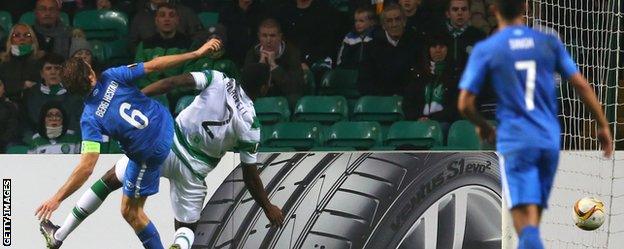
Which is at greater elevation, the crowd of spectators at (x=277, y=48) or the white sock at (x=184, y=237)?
the crowd of spectators at (x=277, y=48)

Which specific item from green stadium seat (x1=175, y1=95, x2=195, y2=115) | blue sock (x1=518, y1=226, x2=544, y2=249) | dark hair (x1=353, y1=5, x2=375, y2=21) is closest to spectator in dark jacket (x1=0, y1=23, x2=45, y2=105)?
green stadium seat (x1=175, y1=95, x2=195, y2=115)

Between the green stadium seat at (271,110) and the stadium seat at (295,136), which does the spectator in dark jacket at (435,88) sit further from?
the green stadium seat at (271,110)

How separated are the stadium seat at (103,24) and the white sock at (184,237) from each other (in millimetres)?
2667

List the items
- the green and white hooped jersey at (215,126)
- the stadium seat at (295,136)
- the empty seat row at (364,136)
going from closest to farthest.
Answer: the green and white hooped jersey at (215,126) → the empty seat row at (364,136) → the stadium seat at (295,136)

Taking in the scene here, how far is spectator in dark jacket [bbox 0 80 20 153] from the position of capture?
485 inches

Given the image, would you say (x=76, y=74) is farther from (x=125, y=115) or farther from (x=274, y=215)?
(x=274, y=215)

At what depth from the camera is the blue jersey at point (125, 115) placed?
10242 millimetres

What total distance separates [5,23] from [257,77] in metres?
2.73

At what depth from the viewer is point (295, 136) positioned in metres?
12.0

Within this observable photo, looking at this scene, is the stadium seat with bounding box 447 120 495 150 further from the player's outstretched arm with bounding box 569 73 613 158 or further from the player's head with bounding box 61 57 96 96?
the player's outstretched arm with bounding box 569 73 613 158

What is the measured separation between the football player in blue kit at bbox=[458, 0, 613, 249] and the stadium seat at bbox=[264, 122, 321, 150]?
17.7ft

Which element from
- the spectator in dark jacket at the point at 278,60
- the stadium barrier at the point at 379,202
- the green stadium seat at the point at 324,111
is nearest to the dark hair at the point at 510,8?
the stadium barrier at the point at 379,202

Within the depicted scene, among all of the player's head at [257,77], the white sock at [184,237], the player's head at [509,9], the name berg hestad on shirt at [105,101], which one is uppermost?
the player's head at [509,9]

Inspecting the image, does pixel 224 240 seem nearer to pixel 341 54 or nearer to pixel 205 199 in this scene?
pixel 205 199
